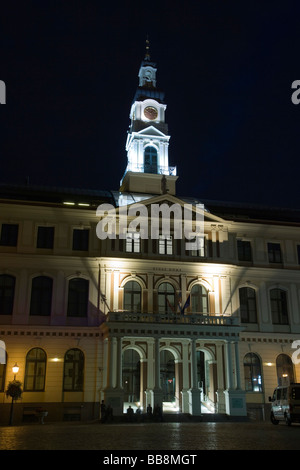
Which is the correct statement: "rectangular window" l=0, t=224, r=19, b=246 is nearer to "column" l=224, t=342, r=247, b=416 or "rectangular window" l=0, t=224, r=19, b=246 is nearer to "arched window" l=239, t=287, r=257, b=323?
"column" l=224, t=342, r=247, b=416

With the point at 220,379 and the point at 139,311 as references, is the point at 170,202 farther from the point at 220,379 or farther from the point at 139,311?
the point at 220,379

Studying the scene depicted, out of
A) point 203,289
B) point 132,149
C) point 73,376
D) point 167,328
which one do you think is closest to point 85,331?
point 73,376

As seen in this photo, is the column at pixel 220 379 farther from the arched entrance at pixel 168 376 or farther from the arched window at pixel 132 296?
the arched window at pixel 132 296

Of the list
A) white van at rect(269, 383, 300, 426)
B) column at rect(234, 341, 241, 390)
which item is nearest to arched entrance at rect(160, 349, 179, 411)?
column at rect(234, 341, 241, 390)

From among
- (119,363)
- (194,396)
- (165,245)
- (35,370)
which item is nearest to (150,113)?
(165,245)

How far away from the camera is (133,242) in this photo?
40875 millimetres

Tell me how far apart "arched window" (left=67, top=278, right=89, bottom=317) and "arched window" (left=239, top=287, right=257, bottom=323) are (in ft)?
42.7

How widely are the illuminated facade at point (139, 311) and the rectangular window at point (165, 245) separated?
0.17m

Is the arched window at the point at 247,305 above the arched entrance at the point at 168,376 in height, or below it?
above

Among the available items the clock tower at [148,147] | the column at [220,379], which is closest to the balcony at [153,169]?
the clock tower at [148,147]

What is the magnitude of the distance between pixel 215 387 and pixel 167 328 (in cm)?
688

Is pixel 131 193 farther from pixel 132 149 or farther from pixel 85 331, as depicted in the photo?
Answer: pixel 85 331

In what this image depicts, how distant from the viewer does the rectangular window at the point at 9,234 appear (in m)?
39.3

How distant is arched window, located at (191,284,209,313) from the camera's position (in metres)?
40.8
